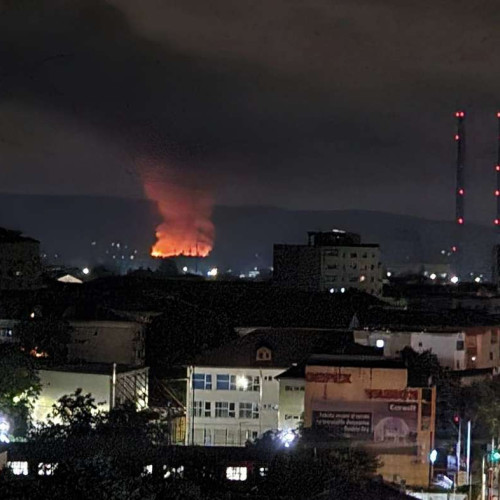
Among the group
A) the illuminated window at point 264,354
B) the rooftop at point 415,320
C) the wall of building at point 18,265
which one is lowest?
the illuminated window at point 264,354

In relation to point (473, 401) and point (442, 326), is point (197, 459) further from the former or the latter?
point (442, 326)

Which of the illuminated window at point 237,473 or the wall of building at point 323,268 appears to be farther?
the wall of building at point 323,268

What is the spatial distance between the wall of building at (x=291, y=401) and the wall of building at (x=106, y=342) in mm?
2488

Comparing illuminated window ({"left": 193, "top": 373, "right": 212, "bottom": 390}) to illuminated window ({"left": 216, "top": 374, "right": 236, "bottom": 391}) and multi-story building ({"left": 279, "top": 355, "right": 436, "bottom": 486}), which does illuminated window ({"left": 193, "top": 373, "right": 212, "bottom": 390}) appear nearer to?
illuminated window ({"left": 216, "top": 374, "right": 236, "bottom": 391})

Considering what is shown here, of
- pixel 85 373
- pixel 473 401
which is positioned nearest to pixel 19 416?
pixel 85 373

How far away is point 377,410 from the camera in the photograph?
26.7 ft

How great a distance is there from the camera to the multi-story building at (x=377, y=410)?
7898 mm

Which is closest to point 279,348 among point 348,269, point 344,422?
point 344,422

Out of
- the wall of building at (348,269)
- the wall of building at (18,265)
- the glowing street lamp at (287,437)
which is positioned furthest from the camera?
the wall of building at (348,269)

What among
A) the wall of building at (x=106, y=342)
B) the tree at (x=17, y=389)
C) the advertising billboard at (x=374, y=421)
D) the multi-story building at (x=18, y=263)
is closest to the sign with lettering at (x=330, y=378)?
the advertising billboard at (x=374, y=421)

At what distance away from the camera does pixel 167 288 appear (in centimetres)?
1719

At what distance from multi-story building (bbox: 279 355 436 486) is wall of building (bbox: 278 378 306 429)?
320 mm

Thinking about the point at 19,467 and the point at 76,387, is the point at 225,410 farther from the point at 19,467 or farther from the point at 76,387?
the point at 19,467

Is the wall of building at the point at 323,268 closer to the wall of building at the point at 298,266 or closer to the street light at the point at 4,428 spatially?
the wall of building at the point at 298,266
